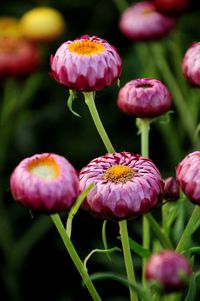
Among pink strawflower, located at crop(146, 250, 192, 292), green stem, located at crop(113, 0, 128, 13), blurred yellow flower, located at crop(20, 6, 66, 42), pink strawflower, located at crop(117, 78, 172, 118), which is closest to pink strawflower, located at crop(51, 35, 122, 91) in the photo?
pink strawflower, located at crop(117, 78, 172, 118)

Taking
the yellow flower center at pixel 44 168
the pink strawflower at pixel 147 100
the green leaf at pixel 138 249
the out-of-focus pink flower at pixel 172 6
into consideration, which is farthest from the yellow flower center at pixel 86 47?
the out-of-focus pink flower at pixel 172 6

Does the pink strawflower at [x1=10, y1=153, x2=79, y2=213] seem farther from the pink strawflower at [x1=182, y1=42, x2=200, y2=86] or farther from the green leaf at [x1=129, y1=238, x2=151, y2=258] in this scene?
the pink strawflower at [x1=182, y1=42, x2=200, y2=86]

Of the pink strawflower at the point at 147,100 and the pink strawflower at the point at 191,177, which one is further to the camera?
the pink strawflower at the point at 147,100

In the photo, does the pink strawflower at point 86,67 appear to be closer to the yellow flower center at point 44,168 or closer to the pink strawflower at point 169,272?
the yellow flower center at point 44,168

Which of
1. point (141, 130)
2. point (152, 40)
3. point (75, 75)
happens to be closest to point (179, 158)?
point (152, 40)

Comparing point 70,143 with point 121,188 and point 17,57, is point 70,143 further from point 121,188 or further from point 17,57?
point 121,188

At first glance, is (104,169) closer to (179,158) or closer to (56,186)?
(56,186)

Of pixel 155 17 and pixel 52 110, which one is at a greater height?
pixel 155 17

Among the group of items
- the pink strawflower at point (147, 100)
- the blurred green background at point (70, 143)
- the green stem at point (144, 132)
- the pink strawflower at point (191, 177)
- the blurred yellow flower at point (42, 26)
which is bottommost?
the blurred green background at point (70, 143)
